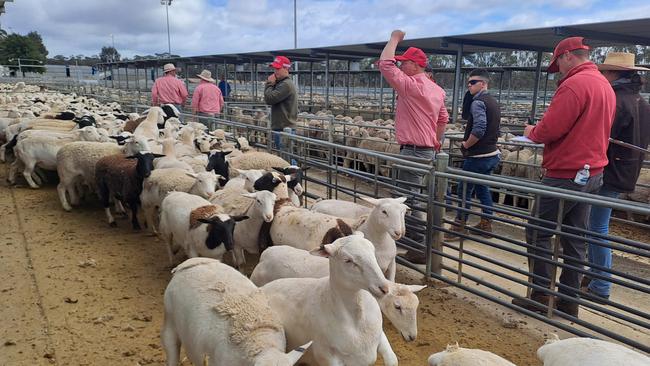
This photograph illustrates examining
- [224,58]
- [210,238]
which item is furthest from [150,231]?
[224,58]

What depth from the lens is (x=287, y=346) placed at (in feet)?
10.2

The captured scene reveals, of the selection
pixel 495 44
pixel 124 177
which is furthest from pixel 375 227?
pixel 495 44

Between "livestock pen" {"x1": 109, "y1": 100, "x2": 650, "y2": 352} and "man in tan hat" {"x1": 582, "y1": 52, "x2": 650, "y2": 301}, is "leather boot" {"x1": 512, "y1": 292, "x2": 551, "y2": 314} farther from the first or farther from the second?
"man in tan hat" {"x1": 582, "y1": 52, "x2": 650, "y2": 301}

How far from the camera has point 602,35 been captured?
11.4m

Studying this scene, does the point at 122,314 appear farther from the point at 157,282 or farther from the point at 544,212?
the point at 544,212

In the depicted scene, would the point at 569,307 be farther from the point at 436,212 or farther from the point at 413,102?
the point at 413,102

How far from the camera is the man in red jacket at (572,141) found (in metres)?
3.72

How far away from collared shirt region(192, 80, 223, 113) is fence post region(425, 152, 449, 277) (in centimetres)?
758

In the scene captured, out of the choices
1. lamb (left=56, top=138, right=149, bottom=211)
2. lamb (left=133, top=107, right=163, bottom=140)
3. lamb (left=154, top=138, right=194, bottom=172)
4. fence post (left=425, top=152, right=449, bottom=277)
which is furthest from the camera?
lamb (left=133, top=107, right=163, bottom=140)

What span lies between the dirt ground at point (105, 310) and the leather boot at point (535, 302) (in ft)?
0.58

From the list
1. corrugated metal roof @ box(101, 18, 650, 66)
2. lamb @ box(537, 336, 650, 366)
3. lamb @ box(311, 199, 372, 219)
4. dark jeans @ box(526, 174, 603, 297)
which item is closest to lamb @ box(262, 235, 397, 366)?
lamb @ box(537, 336, 650, 366)

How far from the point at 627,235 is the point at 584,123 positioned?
431 centimetres

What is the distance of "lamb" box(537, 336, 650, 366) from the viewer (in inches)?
90.7

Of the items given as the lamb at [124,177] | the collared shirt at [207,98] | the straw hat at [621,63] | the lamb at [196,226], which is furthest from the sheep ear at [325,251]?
the collared shirt at [207,98]
